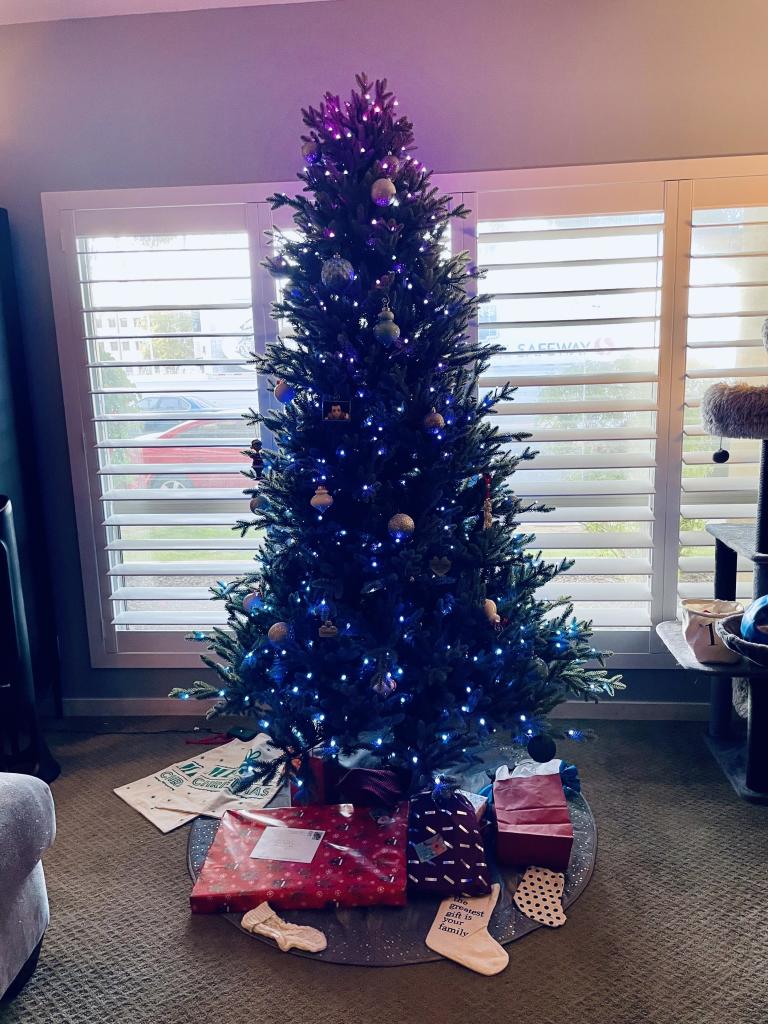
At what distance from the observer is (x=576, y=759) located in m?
2.50

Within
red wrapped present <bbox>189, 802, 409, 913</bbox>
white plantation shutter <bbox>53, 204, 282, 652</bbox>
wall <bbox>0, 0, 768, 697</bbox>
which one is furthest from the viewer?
white plantation shutter <bbox>53, 204, 282, 652</bbox>

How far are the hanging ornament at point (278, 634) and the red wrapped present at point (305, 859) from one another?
516 mm

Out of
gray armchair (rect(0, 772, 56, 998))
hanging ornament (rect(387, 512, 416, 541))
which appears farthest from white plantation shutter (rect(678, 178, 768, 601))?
gray armchair (rect(0, 772, 56, 998))

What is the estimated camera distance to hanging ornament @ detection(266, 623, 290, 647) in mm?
2021

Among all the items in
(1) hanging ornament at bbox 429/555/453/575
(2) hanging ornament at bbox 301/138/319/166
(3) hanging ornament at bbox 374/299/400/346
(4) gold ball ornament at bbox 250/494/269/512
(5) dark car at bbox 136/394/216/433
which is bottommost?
(1) hanging ornament at bbox 429/555/453/575

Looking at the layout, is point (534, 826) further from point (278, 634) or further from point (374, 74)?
point (374, 74)

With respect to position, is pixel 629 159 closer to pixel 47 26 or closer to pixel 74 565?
pixel 47 26

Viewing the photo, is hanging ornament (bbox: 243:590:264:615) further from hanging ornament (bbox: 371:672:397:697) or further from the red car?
the red car

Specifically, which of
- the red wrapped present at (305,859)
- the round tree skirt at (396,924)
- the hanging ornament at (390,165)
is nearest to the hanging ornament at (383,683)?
the red wrapped present at (305,859)

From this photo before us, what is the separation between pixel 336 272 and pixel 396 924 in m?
1.61

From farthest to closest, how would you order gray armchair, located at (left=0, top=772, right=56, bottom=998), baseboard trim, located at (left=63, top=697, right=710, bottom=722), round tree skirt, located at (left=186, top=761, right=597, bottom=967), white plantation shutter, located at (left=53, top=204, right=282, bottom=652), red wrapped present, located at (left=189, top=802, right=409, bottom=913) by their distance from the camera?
baseboard trim, located at (left=63, top=697, right=710, bottom=722) → white plantation shutter, located at (left=53, top=204, right=282, bottom=652) → red wrapped present, located at (left=189, top=802, right=409, bottom=913) → round tree skirt, located at (left=186, top=761, right=597, bottom=967) → gray armchair, located at (left=0, top=772, right=56, bottom=998)

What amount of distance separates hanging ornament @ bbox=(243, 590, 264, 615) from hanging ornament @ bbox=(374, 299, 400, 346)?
814 millimetres

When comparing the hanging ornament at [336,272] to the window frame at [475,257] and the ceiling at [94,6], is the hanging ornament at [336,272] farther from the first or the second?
the ceiling at [94,6]

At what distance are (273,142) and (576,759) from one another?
230 cm
